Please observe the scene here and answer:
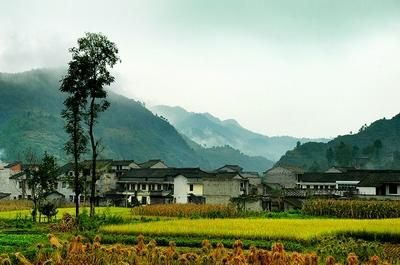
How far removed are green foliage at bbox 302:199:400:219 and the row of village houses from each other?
Answer: 934cm

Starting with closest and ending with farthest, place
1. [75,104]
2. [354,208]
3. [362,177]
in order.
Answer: [75,104]
[354,208]
[362,177]

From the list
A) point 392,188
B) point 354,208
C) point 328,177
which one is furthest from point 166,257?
point 328,177

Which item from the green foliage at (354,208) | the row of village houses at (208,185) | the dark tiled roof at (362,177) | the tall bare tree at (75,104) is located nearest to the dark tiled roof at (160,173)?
the row of village houses at (208,185)

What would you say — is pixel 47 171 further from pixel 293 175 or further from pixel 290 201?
pixel 293 175

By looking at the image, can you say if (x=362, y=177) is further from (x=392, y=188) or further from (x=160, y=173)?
(x=160, y=173)

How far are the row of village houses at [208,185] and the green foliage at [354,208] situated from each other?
9.34 m

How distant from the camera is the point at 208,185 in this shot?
86.3 metres

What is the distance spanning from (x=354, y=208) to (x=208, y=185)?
3265cm

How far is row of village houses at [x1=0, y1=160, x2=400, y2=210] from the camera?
70938mm

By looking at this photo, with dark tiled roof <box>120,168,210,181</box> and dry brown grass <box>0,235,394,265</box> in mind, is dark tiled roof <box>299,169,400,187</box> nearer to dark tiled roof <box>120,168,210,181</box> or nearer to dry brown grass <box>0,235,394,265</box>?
dark tiled roof <box>120,168,210,181</box>

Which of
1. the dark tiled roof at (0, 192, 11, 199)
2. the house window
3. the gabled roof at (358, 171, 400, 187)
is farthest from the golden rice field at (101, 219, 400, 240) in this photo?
the dark tiled roof at (0, 192, 11, 199)

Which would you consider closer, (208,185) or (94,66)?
(94,66)

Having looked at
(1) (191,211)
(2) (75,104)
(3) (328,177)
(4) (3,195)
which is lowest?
(1) (191,211)

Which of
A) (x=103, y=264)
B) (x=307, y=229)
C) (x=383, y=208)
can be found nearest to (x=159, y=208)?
(x=383, y=208)
